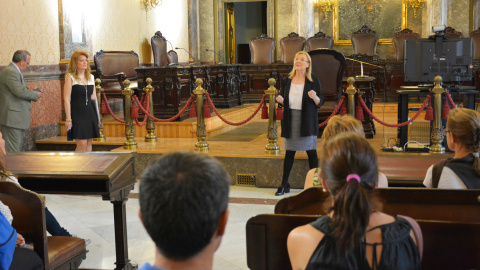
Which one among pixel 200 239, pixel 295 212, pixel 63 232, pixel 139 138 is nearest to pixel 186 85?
pixel 139 138

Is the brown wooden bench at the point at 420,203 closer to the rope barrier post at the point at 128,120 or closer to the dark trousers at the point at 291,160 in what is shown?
the dark trousers at the point at 291,160

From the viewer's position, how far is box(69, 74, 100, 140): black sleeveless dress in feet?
22.3

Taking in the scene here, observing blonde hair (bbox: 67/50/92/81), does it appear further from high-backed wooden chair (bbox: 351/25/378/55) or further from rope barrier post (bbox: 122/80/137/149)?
high-backed wooden chair (bbox: 351/25/378/55)

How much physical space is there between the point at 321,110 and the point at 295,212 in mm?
5350

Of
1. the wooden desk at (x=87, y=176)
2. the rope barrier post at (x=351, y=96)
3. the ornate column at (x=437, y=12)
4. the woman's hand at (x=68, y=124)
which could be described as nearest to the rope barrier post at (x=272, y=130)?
the rope barrier post at (x=351, y=96)

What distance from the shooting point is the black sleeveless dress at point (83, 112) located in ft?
22.3

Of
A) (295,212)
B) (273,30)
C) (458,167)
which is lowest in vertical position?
(295,212)

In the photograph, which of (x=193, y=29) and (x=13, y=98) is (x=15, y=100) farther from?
(x=193, y=29)

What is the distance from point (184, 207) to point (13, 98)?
696 cm

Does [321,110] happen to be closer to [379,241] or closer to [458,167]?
[458,167]

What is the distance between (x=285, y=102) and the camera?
20.6 feet

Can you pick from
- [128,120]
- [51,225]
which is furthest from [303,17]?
[51,225]

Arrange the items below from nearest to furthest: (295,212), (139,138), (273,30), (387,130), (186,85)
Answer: (295,212) → (139,138) → (387,130) → (186,85) → (273,30)

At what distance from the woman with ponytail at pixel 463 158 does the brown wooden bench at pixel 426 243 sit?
27.3 inches
